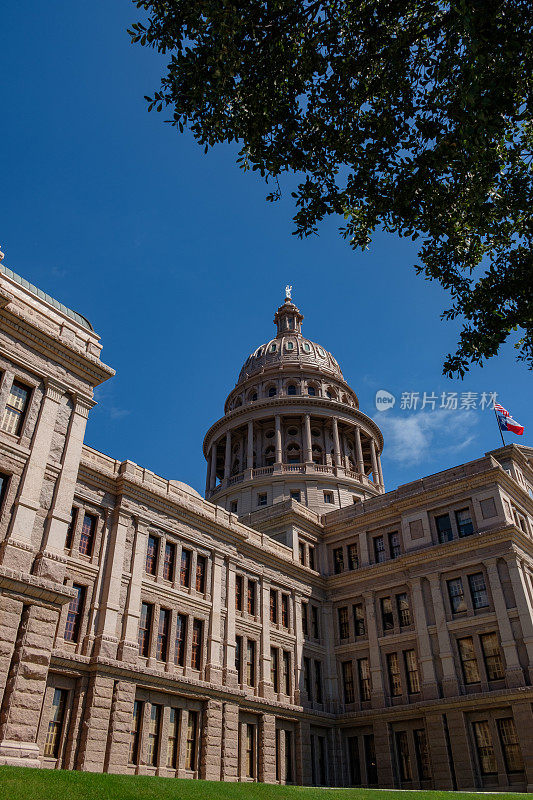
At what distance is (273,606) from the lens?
135ft

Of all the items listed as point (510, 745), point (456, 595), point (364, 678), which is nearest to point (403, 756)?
point (364, 678)

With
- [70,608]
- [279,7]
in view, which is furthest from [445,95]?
[70,608]

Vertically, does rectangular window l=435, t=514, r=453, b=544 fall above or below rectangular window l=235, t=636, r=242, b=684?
above

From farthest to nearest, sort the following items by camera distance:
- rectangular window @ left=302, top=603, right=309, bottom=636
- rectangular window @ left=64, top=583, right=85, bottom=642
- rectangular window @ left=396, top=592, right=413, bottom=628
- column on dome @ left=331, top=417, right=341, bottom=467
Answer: column on dome @ left=331, top=417, right=341, bottom=467 < rectangular window @ left=302, top=603, right=309, bottom=636 < rectangular window @ left=396, top=592, right=413, bottom=628 < rectangular window @ left=64, top=583, right=85, bottom=642

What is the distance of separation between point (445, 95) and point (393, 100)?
1.30 metres

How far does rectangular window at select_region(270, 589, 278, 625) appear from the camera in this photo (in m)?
40.7

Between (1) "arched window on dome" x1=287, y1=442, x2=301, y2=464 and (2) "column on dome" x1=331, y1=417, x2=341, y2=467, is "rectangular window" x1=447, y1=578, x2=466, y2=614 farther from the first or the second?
(1) "arched window on dome" x1=287, y1=442, x2=301, y2=464

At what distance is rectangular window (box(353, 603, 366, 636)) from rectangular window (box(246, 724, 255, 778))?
10842 mm

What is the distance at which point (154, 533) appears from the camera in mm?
33844

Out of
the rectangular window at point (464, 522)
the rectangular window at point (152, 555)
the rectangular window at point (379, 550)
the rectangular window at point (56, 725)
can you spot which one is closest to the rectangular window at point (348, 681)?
the rectangular window at point (379, 550)

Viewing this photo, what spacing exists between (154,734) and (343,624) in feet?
59.8

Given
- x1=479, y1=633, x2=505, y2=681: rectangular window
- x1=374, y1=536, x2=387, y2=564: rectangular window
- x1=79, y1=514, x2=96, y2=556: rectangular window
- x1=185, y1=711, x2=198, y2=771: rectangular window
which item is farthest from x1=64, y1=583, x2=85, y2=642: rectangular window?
x1=479, y1=633, x2=505, y2=681: rectangular window

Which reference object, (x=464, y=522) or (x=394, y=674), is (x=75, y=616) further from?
(x=464, y=522)

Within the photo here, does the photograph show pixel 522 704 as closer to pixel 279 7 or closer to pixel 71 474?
pixel 71 474
